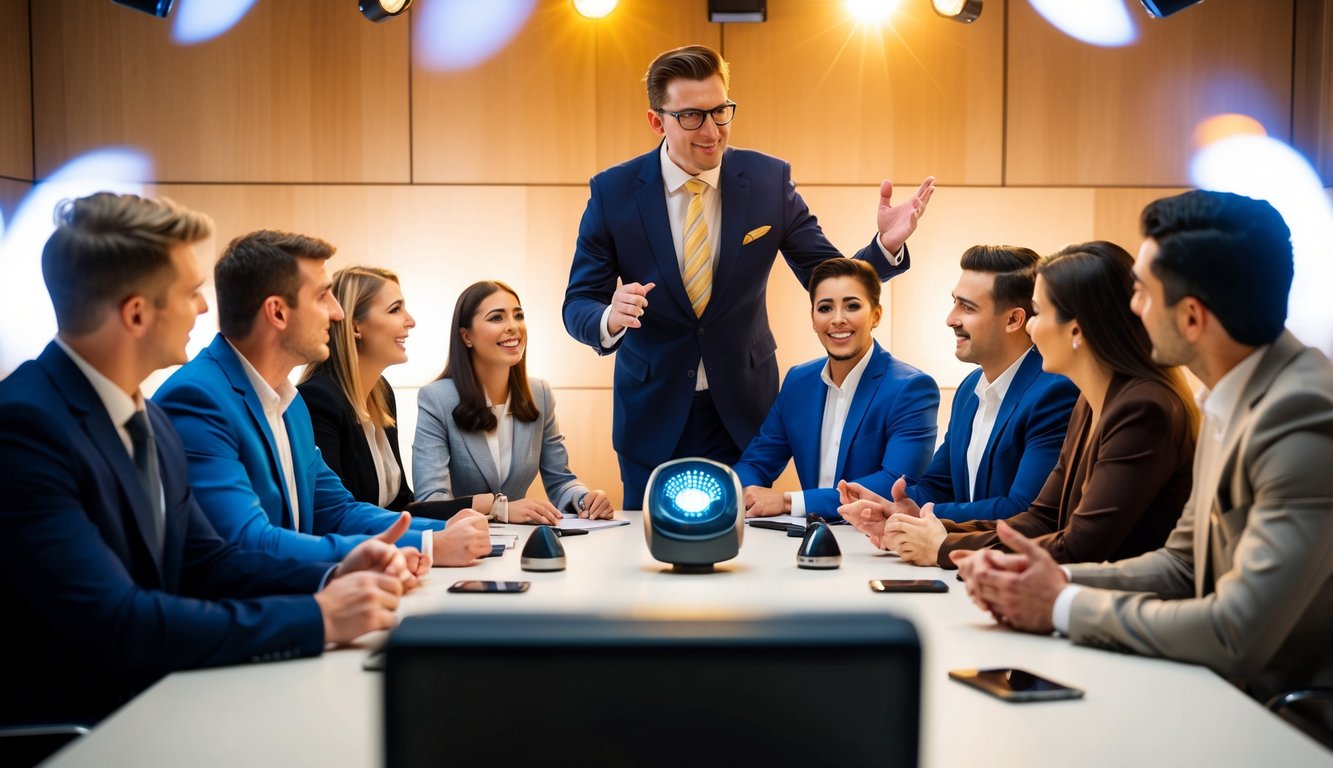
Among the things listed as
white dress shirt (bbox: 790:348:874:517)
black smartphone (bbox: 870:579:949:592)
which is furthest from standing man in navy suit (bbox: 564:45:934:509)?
black smartphone (bbox: 870:579:949:592)

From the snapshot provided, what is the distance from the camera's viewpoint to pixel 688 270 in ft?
13.1

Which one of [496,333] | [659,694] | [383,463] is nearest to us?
[659,694]

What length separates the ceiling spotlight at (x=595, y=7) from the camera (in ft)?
17.9

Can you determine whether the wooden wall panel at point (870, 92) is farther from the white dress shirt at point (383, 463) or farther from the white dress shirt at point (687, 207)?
the white dress shirt at point (383, 463)

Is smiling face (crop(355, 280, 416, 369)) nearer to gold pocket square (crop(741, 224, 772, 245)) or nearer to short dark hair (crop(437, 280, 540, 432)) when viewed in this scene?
short dark hair (crop(437, 280, 540, 432))

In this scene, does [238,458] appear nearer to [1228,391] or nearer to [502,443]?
[502,443]

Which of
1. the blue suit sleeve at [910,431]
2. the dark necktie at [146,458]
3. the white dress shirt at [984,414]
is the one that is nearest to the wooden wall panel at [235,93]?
the blue suit sleeve at [910,431]

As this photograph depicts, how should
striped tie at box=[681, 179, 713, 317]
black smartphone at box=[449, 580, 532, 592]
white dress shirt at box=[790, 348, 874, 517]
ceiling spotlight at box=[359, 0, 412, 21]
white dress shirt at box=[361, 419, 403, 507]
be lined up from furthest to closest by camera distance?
ceiling spotlight at box=[359, 0, 412, 21]
striped tie at box=[681, 179, 713, 317]
white dress shirt at box=[790, 348, 874, 517]
white dress shirt at box=[361, 419, 403, 507]
black smartphone at box=[449, 580, 532, 592]

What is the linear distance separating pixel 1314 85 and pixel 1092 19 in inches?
41.0

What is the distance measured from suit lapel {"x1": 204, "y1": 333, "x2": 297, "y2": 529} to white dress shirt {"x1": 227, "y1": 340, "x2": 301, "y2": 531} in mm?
10

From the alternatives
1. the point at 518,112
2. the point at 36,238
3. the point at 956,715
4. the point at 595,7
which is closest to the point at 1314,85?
the point at 595,7

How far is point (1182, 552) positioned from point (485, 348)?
2.54 m

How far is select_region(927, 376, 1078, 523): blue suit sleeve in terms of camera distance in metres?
2.90

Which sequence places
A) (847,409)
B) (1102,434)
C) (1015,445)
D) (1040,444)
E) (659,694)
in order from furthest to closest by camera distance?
(847,409) → (1015,445) → (1040,444) → (1102,434) → (659,694)
